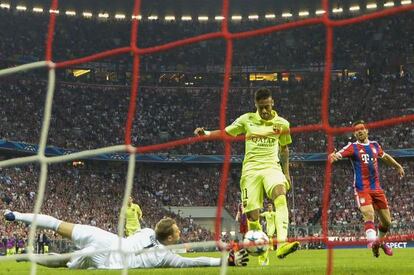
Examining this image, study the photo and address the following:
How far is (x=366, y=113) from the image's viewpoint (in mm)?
40031

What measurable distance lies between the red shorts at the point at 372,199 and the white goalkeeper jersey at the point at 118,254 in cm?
279

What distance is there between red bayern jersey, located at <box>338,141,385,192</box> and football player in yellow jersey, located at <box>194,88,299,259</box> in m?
1.44

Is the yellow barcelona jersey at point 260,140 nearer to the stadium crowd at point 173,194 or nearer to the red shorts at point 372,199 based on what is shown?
the red shorts at point 372,199

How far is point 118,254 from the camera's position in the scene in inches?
305

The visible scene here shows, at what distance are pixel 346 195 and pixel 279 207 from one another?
28.2 meters

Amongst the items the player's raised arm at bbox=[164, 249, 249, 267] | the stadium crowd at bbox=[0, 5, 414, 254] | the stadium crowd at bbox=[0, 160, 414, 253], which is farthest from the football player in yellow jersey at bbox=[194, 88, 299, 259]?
the stadium crowd at bbox=[0, 5, 414, 254]

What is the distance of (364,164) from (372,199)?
52 cm

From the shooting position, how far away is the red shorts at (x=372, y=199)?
9.45m

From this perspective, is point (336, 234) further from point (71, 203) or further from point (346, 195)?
point (71, 203)

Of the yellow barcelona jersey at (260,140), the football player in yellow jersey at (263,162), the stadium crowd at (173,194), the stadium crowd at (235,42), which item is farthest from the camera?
the stadium crowd at (235,42)

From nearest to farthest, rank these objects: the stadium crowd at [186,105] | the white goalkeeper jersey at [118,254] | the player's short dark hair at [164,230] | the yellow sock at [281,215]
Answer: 1. the white goalkeeper jersey at [118,254]
2. the player's short dark hair at [164,230]
3. the yellow sock at [281,215]
4. the stadium crowd at [186,105]

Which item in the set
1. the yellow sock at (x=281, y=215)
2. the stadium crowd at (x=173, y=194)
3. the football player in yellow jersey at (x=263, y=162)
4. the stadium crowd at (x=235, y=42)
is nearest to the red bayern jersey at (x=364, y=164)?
the football player in yellow jersey at (x=263, y=162)

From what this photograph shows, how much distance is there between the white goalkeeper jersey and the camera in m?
6.82

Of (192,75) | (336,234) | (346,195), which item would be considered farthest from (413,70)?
(336,234)
